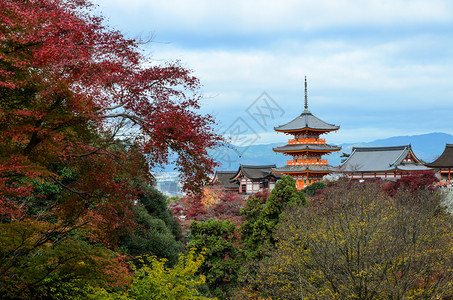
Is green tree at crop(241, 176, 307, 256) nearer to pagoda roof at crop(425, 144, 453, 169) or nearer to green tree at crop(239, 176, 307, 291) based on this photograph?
green tree at crop(239, 176, 307, 291)

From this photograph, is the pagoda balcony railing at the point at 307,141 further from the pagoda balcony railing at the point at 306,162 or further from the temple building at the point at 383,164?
the temple building at the point at 383,164

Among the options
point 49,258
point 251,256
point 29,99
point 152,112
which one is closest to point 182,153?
point 152,112

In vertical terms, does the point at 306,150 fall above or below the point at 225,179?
above

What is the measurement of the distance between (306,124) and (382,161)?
759 centimetres

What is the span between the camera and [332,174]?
39.1m

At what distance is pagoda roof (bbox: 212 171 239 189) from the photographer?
41.3 m

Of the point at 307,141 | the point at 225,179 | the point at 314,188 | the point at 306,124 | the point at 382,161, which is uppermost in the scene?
the point at 306,124

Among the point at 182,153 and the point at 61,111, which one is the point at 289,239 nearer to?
the point at 182,153

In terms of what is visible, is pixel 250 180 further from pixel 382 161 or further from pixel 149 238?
pixel 149 238

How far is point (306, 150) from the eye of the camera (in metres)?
35.7

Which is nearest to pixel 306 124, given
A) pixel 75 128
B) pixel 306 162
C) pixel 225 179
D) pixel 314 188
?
pixel 306 162

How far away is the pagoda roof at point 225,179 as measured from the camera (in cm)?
4131

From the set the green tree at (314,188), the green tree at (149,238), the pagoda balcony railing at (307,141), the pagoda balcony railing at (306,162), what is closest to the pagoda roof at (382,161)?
the pagoda balcony railing at (306,162)

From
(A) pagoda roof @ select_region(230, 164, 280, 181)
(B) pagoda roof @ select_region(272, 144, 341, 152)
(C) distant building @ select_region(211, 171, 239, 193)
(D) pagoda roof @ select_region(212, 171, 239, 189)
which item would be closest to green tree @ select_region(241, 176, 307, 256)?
(B) pagoda roof @ select_region(272, 144, 341, 152)
